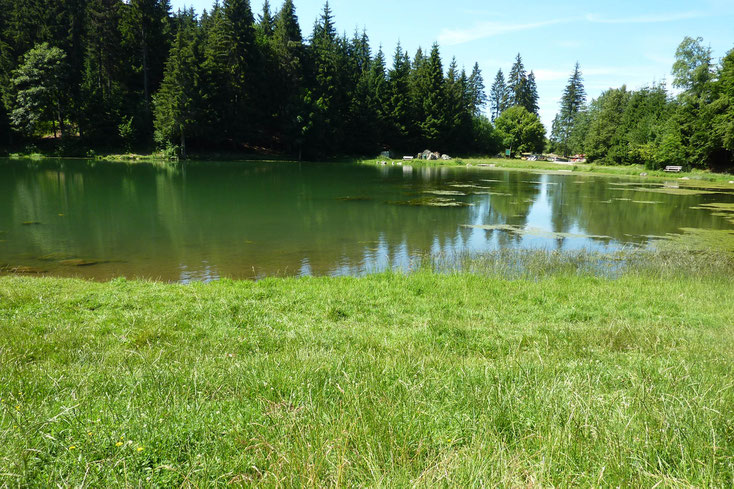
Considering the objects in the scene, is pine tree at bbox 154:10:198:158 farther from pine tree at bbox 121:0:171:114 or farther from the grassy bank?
the grassy bank

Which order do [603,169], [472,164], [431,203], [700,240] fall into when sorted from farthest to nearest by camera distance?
1. [472,164]
2. [603,169]
3. [431,203]
4. [700,240]

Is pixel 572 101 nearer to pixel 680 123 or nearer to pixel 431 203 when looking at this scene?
pixel 680 123

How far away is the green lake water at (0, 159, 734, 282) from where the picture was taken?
536 inches

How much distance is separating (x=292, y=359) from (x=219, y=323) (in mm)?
3021

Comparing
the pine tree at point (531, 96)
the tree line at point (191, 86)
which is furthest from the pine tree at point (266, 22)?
the pine tree at point (531, 96)

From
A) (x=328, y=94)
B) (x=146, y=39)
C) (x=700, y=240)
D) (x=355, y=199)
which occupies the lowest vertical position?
(x=700, y=240)

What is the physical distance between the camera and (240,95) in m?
65.9

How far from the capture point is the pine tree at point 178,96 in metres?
55.6

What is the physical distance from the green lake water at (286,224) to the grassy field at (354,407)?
22.1ft

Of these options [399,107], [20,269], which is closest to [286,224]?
[20,269]

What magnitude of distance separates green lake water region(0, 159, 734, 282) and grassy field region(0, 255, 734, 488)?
674 cm

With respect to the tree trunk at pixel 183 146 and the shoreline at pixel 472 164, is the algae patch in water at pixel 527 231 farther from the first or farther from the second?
the tree trunk at pixel 183 146

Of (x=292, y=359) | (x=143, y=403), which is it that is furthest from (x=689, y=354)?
(x=143, y=403)

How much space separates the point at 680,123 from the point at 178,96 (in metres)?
68.0
